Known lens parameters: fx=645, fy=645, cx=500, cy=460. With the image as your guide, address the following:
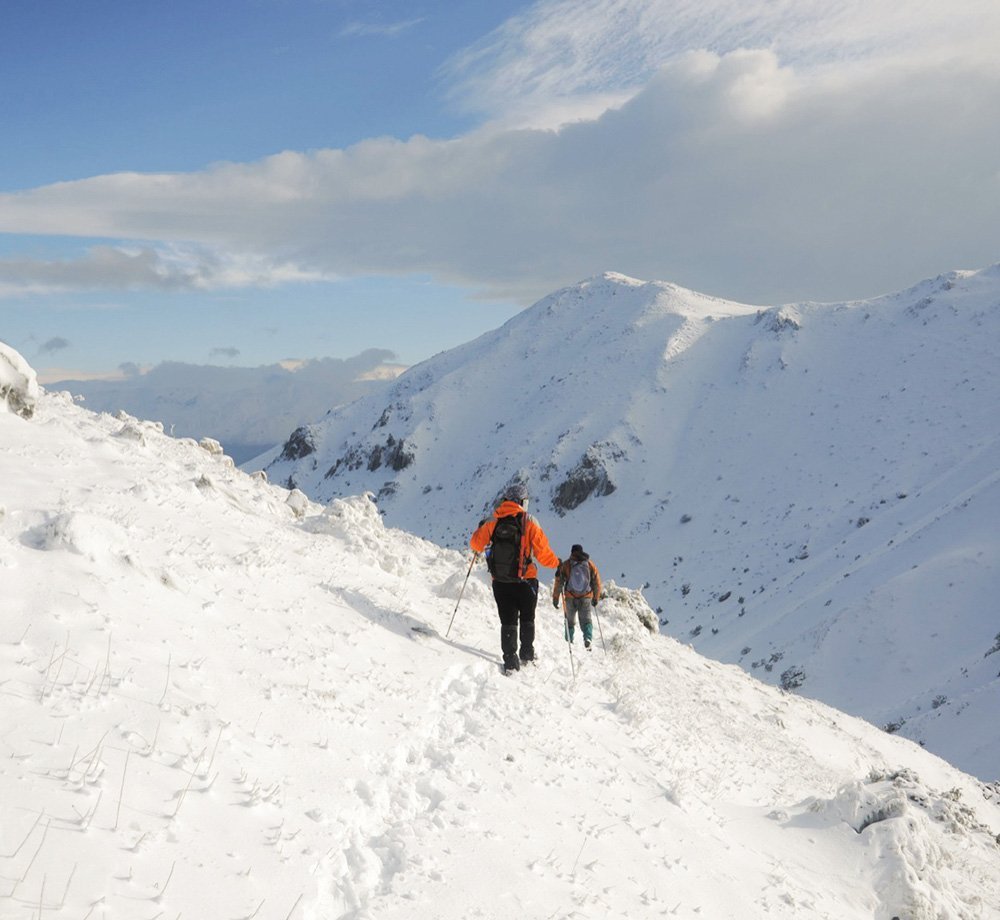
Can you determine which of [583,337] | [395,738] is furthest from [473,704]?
[583,337]

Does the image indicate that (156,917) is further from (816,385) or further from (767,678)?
(816,385)

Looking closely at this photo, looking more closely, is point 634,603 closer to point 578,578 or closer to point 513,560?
point 578,578

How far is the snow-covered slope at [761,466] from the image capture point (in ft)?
118

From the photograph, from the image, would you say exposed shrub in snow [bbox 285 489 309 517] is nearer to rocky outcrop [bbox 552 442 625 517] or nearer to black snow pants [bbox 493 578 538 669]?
black snow pants [bbox 493 578 538 669]

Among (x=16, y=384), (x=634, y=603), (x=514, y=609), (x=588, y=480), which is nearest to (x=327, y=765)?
(x=514, y=609)

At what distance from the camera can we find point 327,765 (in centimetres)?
589

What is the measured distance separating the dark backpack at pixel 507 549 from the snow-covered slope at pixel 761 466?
2509 centimetres

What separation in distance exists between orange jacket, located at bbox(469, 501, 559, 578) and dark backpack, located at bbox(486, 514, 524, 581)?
0.08 meters

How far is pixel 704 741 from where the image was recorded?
39.1 ft

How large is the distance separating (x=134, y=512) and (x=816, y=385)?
254 ft

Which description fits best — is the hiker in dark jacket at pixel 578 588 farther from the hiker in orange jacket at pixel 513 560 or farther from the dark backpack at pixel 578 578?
the hiker in orange jacket at pixel 513 560

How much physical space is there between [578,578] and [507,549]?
4494 mm

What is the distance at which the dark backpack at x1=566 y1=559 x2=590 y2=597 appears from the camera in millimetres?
13930

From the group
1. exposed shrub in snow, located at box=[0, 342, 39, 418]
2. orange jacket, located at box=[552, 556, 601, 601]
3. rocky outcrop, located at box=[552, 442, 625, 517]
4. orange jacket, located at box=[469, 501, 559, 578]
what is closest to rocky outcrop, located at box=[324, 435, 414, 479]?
rocky outcrop, located at box=[552, 442, 625, 517]
